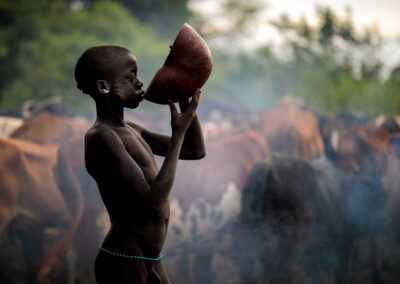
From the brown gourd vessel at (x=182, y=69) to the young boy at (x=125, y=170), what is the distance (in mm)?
82

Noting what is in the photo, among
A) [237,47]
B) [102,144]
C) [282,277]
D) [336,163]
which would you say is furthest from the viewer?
[237,47]

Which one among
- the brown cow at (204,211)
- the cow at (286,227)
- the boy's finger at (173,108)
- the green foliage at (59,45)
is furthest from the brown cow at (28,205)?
the green foliage at (59,45)

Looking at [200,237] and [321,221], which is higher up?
[321,221]

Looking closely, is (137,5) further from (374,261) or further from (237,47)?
(374,261)

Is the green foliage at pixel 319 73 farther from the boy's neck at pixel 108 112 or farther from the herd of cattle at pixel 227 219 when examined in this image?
the boy's neck at pixel 108 112

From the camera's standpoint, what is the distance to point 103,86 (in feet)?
6.57

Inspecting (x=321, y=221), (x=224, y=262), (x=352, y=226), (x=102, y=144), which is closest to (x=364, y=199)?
(x=352, y=226)

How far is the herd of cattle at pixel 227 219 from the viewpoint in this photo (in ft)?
14.5

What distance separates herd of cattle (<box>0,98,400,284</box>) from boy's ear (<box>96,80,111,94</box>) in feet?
8.62

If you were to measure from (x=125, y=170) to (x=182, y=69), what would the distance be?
1.53 feet

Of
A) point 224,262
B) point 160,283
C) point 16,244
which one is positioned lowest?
point 16,244

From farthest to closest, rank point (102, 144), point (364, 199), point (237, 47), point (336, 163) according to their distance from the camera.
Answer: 1. point (237, 47)
2. point (336, 163)
3. point (364, 199)
4. point (102, 144)

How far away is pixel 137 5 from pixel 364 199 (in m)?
21.1

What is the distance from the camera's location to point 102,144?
194 cm
